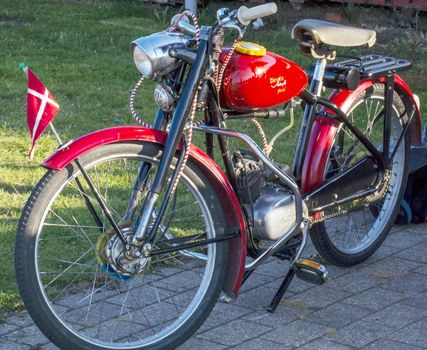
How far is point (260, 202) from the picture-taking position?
4.50 meters

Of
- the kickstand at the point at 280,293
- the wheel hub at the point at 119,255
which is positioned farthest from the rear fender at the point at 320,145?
the wheel hub at the point at 119,255

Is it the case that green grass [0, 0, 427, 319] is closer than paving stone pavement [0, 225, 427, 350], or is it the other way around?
paving stone pavement [0, 225, 427, 350]

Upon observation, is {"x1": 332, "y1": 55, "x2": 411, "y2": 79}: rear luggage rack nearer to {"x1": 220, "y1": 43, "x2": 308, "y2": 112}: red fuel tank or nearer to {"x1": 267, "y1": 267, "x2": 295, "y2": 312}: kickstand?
{"x1": 220, "y1": 43, "x2": 308, "y2": 112}: red fuel tank

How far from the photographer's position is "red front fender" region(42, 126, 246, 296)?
3811mm

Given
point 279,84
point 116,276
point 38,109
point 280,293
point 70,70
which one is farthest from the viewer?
point 70,70

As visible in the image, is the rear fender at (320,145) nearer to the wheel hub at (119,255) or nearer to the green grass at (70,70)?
the wheel hub at (119,255)

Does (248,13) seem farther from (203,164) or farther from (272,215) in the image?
(272,215)

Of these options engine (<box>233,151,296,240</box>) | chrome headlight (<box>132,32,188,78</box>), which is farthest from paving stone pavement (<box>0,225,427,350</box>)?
chrome headlight (<box>132,32,188,78</box>)

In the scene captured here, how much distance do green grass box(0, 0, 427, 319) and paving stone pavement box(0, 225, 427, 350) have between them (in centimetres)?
90

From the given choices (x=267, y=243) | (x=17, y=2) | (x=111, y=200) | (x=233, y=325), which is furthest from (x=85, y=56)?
(x=233, y=325)

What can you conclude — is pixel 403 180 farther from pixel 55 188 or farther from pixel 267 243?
pixel 55 188

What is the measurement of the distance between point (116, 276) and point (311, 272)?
0.93 m

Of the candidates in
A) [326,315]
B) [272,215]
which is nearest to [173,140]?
[272,215]

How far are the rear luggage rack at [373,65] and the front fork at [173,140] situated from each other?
109 centimetres
